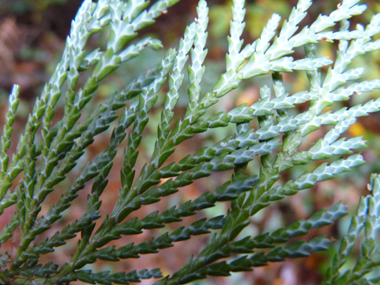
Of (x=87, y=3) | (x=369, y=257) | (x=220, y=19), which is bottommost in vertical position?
(x=369, y=257)

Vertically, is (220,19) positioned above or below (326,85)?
above

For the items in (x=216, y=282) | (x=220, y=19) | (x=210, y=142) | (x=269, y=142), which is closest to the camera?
(x=269, y=142)

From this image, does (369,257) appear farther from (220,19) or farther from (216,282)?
(220,19)

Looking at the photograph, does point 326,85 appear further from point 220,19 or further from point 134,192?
point 220,19

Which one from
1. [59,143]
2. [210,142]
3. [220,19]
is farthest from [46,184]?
[220,19]

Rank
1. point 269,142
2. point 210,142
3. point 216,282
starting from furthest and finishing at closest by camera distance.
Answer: point 210,142, point 216,282, point 269,142

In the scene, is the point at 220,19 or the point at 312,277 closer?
the point at 312,277

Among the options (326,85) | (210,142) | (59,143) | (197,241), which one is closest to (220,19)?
(210,142)
